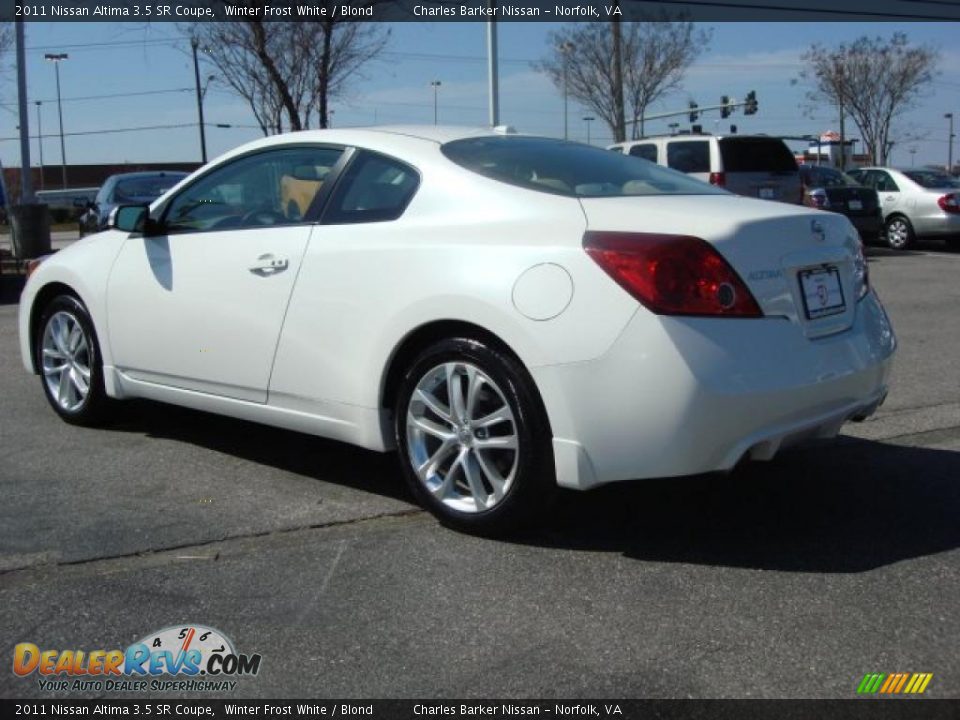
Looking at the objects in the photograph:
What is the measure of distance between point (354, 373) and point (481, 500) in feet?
2.44

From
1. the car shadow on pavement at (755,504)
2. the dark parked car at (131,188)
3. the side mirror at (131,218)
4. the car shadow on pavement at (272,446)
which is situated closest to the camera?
the car shadow on pavement at (755,504)

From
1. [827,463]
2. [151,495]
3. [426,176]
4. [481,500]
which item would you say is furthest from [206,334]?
[827,463]

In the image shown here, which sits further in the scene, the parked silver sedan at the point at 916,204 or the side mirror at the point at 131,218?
the parked silver sedan at the point at 916,204

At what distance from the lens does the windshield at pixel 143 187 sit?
15.4 m

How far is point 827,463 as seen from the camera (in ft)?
16.6

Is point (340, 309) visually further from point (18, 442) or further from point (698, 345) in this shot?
point (18, 442)

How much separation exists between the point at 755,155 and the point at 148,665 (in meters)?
14.8

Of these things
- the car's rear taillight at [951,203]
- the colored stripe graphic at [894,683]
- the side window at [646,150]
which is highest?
the side window at [646,150]

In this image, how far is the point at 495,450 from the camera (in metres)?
3.94

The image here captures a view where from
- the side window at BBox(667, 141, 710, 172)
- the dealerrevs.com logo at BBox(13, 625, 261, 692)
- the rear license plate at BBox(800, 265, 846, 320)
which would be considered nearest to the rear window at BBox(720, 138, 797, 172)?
the side window at BBox(667, 141, 710, 172)

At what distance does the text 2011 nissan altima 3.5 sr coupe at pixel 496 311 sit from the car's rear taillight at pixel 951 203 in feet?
50.9

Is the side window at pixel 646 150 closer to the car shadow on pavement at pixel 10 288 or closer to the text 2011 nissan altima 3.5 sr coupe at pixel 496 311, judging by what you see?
the car shadow on pavement at pixel 10 288

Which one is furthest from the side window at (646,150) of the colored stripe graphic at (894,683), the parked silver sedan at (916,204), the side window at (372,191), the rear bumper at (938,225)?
the colored stripe graphic at (894,683)

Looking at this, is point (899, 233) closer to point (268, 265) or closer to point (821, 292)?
point (821, 292)
